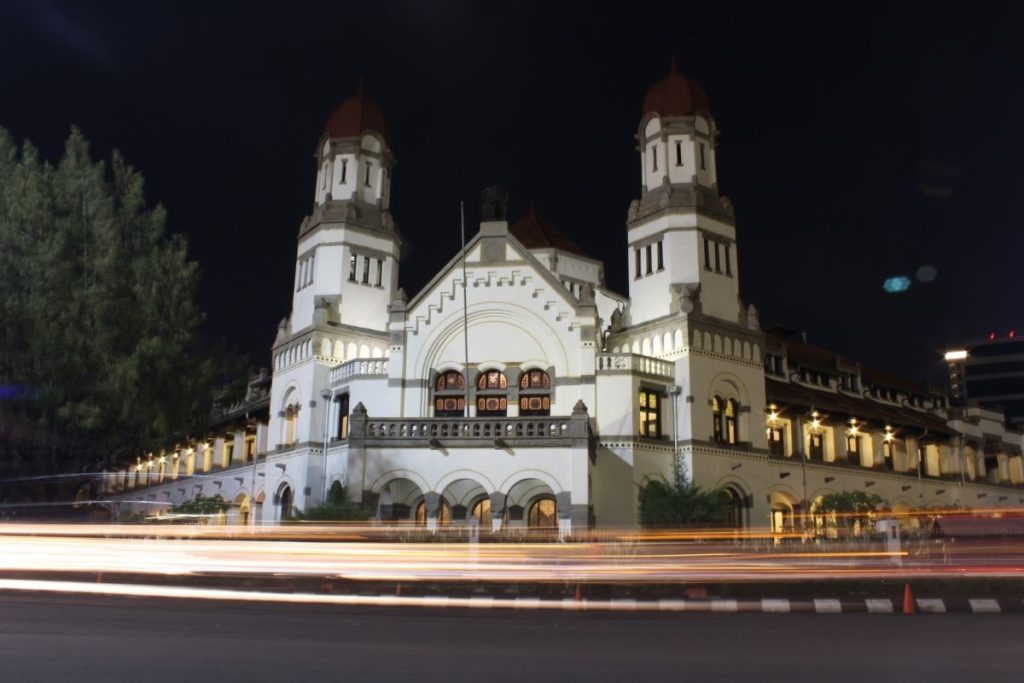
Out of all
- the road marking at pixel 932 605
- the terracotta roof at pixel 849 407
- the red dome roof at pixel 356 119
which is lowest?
the road marking at pixel 932 605

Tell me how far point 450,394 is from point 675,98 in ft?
63.9

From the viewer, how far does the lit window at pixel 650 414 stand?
39.8 meters

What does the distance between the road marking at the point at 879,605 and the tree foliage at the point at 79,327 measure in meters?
24.4

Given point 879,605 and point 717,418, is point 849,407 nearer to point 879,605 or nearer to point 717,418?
point 717,418

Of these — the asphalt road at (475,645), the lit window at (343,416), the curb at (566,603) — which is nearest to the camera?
the asphalt road at (475,645)

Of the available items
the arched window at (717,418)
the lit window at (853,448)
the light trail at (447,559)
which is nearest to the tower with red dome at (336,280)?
the light trail at (447,559)

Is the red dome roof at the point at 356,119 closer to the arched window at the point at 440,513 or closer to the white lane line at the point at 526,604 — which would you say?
the arched window at the point at 440,513

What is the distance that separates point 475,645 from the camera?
13.0 meters

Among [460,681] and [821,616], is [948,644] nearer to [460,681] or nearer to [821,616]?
[821,616]

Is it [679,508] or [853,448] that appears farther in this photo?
[853,448]

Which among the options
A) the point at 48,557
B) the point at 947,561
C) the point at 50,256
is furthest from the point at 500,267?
the point at 48,557

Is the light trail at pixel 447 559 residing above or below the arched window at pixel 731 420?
below

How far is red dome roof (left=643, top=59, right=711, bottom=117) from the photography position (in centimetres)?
4517

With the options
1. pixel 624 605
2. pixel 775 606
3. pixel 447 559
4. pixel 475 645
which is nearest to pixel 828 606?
pixel 775 606
